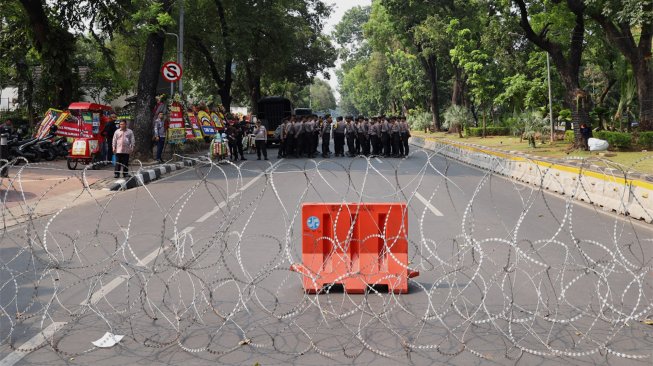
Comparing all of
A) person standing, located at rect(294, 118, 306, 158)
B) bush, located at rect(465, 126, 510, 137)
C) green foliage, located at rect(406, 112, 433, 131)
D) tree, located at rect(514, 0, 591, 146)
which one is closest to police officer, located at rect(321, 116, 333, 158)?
person standing, located at rect(294, 118, 306, 158)

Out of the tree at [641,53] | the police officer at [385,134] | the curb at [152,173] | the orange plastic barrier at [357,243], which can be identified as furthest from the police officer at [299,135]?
the orange plastic barrier at [357,243]

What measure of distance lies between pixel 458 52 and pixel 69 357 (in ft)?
132

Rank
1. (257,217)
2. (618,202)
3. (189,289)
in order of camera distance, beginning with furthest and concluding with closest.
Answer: (618,202) → (257,217) → (189,289)

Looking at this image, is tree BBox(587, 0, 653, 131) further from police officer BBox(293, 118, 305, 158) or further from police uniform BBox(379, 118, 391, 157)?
police officer BBox(293, 118, 305, 158)

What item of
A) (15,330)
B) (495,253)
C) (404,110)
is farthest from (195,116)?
(404,110)

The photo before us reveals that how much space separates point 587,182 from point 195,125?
1952 cm

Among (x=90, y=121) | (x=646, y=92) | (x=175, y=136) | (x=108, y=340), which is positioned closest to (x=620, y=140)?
(x=646, y=92)

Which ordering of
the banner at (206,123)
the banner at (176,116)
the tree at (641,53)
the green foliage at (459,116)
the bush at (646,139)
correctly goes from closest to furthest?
1. the banner at (176,116)
2. the bush at (646,139)
3. the tree at (641,53)
4. the banner at (206,123)
5. the green foliage at (459,116)

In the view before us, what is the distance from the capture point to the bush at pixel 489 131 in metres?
48.7

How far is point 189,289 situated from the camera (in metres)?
6.57

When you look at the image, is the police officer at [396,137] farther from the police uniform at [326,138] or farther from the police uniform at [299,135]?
the police uniform at [299,135]

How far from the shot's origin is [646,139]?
85.3 ft

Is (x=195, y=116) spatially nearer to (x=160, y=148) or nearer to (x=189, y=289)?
(x=160, y=148)

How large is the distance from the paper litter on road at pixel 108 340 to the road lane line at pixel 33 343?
390mm
